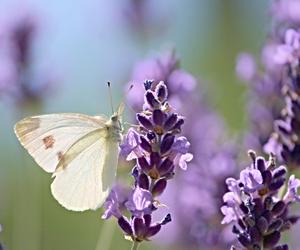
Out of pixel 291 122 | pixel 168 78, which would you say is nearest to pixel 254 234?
pixel 291 122

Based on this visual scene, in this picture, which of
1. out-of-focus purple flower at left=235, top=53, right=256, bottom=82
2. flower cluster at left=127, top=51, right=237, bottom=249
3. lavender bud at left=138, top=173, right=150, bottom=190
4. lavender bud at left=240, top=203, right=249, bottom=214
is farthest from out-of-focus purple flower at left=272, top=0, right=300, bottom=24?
lavender bud at left=138, top=173, right=150, bottom=190

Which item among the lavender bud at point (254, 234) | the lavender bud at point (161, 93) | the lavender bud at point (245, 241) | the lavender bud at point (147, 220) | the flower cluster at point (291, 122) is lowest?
the lavender bud at point (147, 220)

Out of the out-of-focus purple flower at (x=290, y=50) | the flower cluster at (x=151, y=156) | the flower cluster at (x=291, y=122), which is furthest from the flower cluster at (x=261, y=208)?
the out-of-focus purple flower at (x=290, y=50)

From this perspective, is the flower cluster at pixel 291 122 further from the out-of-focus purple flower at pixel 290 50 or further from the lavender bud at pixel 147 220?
the lavender bud at pixel 147 220

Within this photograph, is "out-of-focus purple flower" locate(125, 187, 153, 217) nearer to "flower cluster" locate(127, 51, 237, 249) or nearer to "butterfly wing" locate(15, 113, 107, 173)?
"butterfly wing" locate(15, 113, 107, 173)

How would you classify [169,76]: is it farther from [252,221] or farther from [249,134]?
[252,221]

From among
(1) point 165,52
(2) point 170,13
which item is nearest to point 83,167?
(1) point 165,52

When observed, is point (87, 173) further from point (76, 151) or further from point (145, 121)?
point (145, 121)
